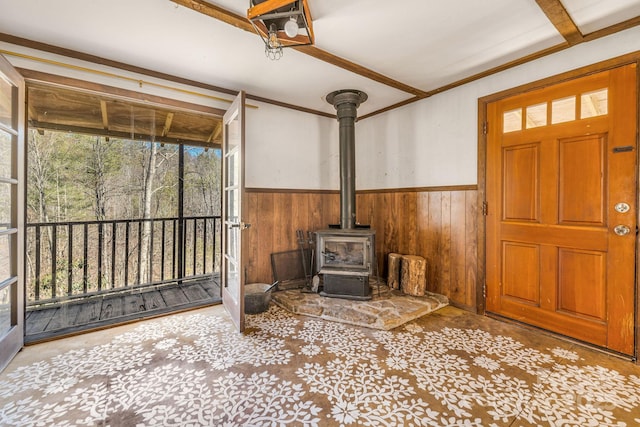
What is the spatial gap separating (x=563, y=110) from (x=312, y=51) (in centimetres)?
212

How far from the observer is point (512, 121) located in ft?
8.63

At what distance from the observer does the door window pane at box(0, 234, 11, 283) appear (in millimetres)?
1969

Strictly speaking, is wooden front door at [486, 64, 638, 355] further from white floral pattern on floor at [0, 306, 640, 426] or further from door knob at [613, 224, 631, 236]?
white floral pattern on floor at [0, 306, 640, 426]

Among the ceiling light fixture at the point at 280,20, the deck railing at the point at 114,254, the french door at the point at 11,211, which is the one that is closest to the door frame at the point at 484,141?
the ceiling light fixture at the point at 280,20

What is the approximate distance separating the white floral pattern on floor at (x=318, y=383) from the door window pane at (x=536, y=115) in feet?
6.05

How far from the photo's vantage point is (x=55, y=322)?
271 centimetres

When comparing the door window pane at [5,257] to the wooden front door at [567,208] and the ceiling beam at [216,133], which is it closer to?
the ceiling beam at [216,133]

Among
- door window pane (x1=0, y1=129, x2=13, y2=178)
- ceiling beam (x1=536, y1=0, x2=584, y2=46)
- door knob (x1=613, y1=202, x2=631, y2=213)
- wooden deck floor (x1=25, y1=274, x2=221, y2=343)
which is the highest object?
ceiling beam (x1=536, y1=0, x2=584, y2=46)

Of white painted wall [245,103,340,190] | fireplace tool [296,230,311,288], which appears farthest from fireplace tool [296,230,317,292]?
white painted wall [245,103,340,190]

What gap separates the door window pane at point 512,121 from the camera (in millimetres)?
2588

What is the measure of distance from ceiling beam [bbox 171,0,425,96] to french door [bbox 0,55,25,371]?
140cm

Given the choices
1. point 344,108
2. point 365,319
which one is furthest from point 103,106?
point 365,319

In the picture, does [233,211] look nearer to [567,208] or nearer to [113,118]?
[113,118]

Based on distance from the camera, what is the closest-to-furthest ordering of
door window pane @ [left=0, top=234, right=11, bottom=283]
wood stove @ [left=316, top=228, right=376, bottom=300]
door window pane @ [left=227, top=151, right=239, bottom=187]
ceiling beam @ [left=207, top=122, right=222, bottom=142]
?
door window pane @ [left=0, top=234, right=11, bottom=283]
door window pane @ [left=227, top=151, right=239, bottom=187]
wood stove @ [left=316, top=228, right=376, bottom=300]
ceiling beam @ [left=207, top=122, right=222, bottom=142]
